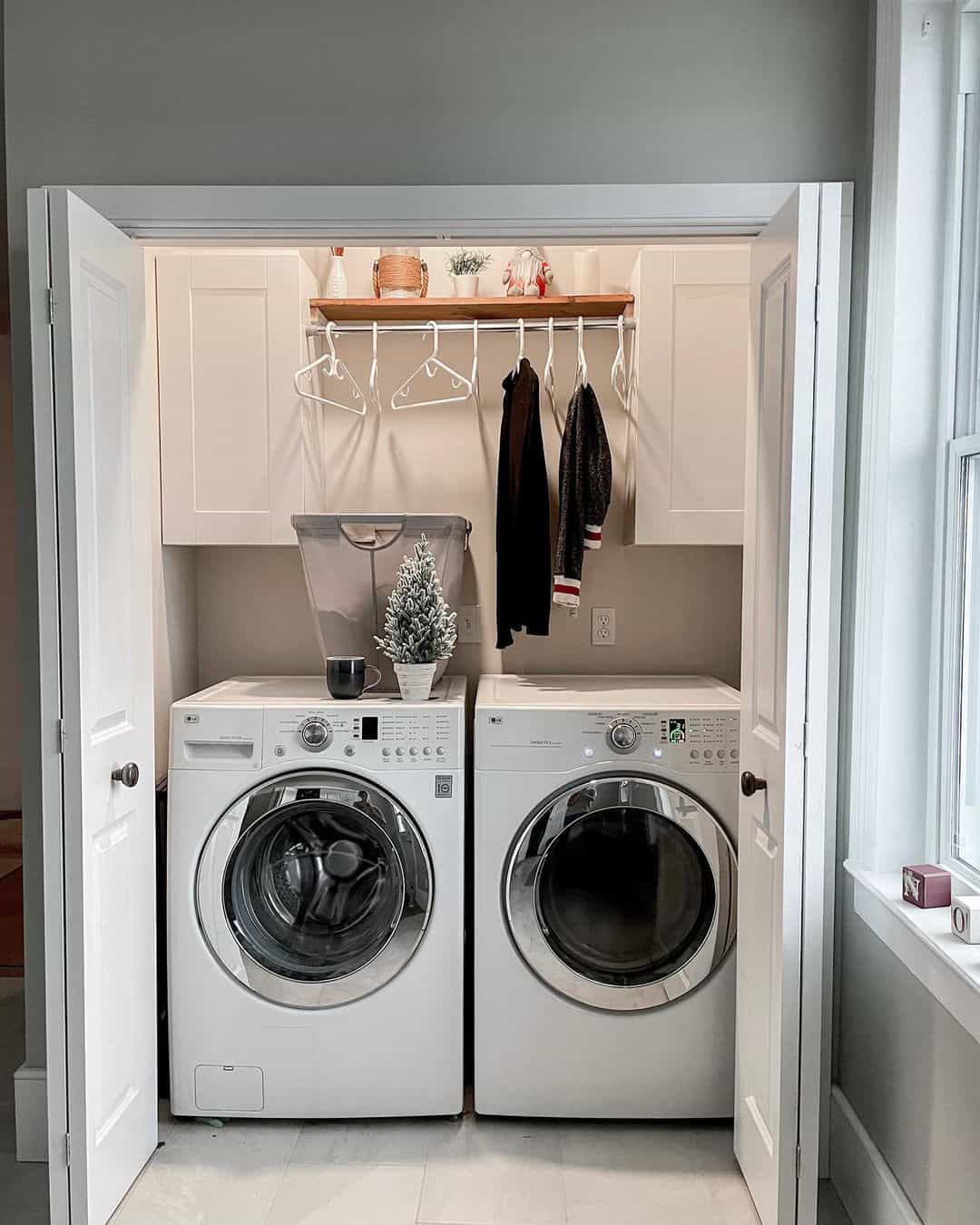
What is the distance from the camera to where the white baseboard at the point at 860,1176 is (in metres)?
1.85

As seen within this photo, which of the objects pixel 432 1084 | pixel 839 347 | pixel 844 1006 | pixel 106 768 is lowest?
pixel 432 1084

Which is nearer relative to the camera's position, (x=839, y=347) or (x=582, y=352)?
(x=839, y=347)

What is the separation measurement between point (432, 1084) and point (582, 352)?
195 cm

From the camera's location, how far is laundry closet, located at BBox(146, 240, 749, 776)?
2688 mm

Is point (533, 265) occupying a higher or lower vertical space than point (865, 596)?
higher

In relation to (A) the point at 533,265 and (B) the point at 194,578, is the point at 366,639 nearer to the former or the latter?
(B) the point at 194,578

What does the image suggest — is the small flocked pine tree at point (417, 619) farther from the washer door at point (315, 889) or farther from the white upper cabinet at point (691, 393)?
the white upper cabinet at point (691, 393)

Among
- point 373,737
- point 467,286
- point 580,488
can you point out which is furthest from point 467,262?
point 373,737

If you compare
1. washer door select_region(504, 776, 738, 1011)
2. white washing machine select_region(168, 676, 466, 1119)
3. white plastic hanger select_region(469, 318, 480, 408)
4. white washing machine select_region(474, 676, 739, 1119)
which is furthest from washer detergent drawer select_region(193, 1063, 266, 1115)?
white plastic hanger select_region(469, 318, 480, 408)

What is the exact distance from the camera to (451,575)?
2.74 metres

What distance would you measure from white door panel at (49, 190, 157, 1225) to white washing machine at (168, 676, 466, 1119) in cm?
17

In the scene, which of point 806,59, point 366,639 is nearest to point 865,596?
point 806,59

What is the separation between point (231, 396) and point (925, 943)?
6.86 feet

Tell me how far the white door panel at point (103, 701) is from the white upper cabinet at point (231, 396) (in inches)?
19.8
